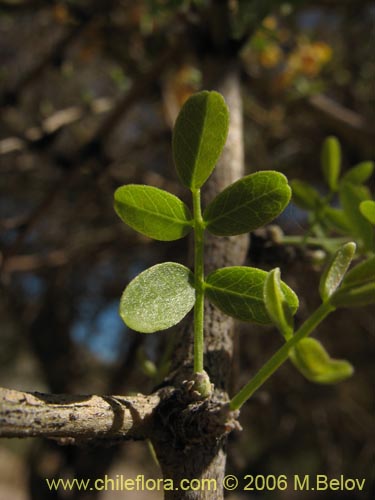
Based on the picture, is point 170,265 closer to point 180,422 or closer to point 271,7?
point 180,422

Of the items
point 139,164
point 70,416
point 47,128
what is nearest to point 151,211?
point 70,416

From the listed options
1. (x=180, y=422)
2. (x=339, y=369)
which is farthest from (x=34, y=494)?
(x=339, y=369)

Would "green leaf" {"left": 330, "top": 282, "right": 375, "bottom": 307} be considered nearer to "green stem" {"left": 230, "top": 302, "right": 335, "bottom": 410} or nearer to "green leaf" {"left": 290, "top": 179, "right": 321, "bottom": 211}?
"green stem" {"left": 230, "top": 302, "right": 335, "bottom": 410}

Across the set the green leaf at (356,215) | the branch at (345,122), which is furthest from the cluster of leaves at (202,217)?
the branch at (345,122)

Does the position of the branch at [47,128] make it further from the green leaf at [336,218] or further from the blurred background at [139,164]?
the green leaf at [336,218]

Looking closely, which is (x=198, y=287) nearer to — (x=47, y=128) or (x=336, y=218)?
(x=336, y=218)

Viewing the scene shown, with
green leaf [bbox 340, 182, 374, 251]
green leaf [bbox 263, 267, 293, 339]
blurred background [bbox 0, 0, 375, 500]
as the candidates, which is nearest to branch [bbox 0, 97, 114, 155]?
blurred background [bbox 0, 0, 375, 500]
